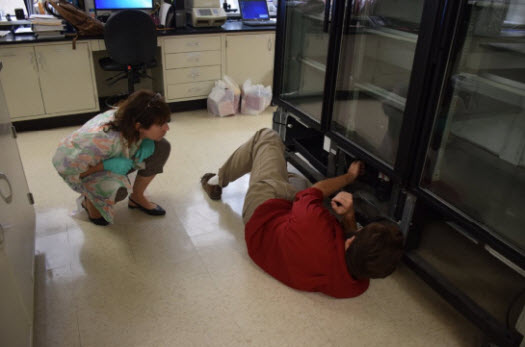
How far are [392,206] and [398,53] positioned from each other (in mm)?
753

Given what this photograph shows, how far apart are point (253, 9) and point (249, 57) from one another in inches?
21.7

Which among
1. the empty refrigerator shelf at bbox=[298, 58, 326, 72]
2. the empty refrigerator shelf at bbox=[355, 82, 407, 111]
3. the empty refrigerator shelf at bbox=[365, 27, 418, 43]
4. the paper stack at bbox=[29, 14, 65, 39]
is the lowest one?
the empty refrigerator shelf at bbox=[355, 82, 407, 111]

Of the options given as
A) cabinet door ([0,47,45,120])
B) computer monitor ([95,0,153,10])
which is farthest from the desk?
computer monitor ([95,0,153,10])

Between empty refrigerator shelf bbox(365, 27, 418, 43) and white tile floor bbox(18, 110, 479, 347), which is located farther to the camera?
empty refrigerator shelf bbox(365, 27, 418, 43)

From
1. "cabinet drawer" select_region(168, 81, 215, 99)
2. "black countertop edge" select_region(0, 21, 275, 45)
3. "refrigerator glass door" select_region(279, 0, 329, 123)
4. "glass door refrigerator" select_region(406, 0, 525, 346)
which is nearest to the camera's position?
"glass door refrigerator" select_region(406, 0, 525, 346)

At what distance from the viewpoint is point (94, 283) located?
205 centimetres

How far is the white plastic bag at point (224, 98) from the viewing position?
412cm

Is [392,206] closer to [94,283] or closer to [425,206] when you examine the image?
[425,206]

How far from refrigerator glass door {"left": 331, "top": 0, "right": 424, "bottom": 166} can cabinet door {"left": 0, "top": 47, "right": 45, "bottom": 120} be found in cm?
247

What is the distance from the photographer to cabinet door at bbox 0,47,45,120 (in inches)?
132

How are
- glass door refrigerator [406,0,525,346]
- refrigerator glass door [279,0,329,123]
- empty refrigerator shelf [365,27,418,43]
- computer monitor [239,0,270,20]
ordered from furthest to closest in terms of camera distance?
computer monitor [239,0,270,20], refrigerator glass door [279,0,329,123], empty refrigerator shelf [365,27,418,43], glass door refrigerator [406,0,525,346]

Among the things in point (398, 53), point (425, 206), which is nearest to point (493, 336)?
point (425, 206)

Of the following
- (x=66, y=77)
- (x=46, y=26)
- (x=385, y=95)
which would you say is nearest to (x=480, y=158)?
(x=385, y=95)

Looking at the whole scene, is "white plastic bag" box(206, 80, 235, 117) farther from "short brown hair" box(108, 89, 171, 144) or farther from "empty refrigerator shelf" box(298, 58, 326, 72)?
"short brown hair" box(108, 89, 171, 144)
